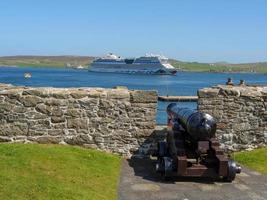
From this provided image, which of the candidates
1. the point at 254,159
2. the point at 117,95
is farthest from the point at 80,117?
the point at 254,159

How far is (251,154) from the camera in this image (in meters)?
11.4

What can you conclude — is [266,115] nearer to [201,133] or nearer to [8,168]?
[201,133]

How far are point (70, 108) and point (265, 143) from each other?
15.5 feet

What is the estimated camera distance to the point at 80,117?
429 inches

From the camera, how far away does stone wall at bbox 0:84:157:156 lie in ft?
35.4

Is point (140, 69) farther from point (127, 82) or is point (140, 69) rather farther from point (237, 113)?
point (237, 113)

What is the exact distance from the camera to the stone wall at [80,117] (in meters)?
10.8

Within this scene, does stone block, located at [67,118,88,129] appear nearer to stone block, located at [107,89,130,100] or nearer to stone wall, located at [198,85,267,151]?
stone block, located at [107,89,130,100]

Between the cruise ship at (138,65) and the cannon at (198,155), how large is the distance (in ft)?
372

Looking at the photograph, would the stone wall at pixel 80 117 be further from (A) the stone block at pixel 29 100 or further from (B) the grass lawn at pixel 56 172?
(B) the grass lawn at pixel 56 172

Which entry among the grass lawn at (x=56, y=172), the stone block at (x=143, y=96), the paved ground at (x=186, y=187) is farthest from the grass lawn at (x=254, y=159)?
the grass lawn at (x=56, y=172)

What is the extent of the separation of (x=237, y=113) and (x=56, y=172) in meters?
4.99

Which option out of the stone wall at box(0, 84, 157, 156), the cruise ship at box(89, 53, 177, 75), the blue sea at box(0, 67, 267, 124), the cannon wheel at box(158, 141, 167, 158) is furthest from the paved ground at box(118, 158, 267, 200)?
the cruise ship at box(89, 53, 177, 75)

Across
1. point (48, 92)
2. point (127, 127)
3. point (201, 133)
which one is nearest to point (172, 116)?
point (127, 127)
